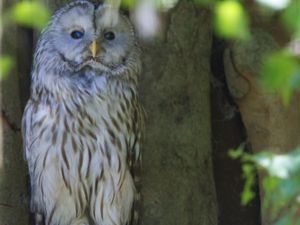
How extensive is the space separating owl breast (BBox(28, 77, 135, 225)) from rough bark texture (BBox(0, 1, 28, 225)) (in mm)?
161

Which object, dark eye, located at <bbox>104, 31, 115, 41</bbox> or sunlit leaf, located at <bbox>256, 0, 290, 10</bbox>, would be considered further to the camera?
dark eye, located at <bbox>104, 31, 115, 41</bbox>

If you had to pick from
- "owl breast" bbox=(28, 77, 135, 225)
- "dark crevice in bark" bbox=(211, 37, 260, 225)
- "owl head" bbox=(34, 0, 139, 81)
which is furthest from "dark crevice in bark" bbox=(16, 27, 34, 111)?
"dark crevice in bark" bbox=(211, 37, 260, 225)

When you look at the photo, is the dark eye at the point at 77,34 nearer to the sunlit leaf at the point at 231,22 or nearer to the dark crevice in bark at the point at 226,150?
the dark crevice in bark at the point at 226,150

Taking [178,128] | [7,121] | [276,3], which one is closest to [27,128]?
[7,121]

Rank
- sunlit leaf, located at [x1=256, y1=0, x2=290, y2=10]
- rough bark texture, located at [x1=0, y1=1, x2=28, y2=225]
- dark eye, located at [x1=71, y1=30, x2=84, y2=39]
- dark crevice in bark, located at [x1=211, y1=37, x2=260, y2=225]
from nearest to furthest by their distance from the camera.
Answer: sunlit leaf, located at [x1=256, y1=0, x2=290, y2=10] < dark eye, located at [x1=71, y1=30, x2=84, y2=39] < rough bark texture, located at [x1=0, y1=1, x2=28, y2=225] < dark crevice in bark, located at [x1=211, y1=37, x2=260, y2=225]

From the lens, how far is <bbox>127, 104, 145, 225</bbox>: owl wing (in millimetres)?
3781

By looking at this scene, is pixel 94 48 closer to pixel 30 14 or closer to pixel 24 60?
pixel 24 60

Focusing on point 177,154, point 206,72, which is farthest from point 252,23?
point 177,154

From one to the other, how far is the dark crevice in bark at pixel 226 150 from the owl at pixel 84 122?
26.4 inches

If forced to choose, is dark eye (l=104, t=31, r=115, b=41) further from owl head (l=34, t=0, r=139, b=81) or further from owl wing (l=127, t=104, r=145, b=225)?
owl wing (l=127, t=104, r=145, b=225)

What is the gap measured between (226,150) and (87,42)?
3.76ft

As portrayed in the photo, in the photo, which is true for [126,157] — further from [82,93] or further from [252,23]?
[252,23]

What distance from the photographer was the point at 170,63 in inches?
164

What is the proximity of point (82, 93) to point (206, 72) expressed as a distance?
0.79m
